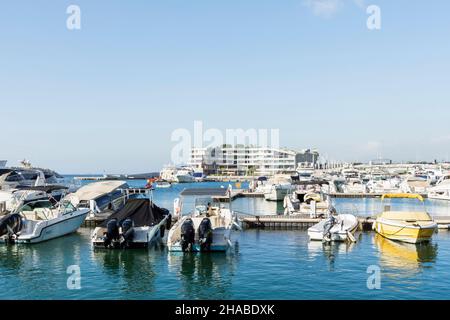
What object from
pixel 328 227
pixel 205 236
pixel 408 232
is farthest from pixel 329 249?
pixel 205 236

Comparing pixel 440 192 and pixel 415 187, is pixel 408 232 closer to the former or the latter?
pixel 440 192

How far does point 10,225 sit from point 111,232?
314 inches

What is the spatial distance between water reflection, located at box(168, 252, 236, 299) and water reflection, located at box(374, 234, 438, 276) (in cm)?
878

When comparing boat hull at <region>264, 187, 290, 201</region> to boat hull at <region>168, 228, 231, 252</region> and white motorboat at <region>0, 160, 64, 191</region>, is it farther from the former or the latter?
boat hull at <region>168, 228, 231, 252</region>

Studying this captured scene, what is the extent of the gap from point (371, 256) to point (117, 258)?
50.9 ft

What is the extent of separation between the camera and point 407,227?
1131 inches

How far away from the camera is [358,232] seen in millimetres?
33500

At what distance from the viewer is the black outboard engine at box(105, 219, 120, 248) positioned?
2702cm

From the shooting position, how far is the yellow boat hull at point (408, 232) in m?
28.2

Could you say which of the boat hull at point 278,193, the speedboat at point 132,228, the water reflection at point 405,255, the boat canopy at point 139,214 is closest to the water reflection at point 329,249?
the water reflection at point 405,255

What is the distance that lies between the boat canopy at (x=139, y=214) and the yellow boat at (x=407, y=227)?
54.6 ft
